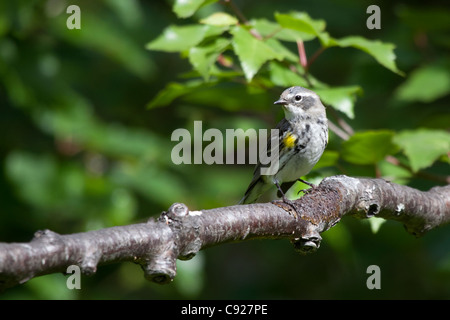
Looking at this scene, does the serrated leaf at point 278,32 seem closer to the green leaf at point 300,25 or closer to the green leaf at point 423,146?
the green leaf at point 300,25

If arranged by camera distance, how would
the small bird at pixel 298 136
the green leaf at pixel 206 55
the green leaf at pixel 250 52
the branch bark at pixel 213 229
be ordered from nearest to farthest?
1. the branch bark at pixel 213 229
2. the green leaf at pixel 250 52
3. the green leaf at pixel 206 55
4. the small bird at pixel 298 136

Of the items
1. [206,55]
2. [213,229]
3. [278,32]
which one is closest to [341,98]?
[278,32]

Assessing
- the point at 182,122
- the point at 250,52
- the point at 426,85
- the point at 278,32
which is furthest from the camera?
the point at 182,122

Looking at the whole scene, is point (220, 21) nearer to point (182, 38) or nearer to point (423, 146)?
point (182, 38)

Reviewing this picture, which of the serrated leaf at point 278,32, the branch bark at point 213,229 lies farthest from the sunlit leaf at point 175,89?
the branch bark at point 213,229

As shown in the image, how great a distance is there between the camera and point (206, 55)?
3.52 metres

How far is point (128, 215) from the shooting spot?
18.1 ft

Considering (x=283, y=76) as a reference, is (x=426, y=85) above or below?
above

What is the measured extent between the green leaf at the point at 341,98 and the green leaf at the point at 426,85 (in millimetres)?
1186

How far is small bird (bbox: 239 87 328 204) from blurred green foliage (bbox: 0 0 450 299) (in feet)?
0.40

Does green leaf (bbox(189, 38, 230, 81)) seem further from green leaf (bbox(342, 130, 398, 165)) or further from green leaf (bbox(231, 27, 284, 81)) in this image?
green leaf (bbox(342, 130, 398, 165))

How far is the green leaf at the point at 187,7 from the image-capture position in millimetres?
3521

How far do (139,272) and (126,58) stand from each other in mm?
2422

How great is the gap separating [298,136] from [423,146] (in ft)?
2.87
